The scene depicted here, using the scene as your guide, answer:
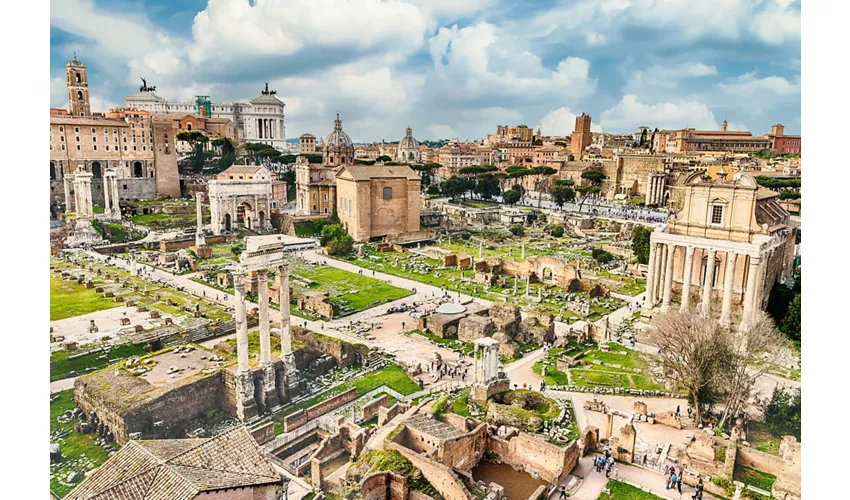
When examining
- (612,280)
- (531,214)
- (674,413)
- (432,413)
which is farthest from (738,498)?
(531,214)

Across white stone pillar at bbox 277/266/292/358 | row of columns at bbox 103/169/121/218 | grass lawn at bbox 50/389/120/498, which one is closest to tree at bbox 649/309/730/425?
white stone pillar at bbox 277/266/292/358

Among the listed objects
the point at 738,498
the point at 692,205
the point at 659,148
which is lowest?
the point at 738,498

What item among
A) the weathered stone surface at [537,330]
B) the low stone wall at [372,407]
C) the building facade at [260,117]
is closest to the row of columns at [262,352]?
the low stone wall at [372,407]

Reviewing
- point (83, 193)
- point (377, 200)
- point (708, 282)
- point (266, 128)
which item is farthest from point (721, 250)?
point (266, 128)

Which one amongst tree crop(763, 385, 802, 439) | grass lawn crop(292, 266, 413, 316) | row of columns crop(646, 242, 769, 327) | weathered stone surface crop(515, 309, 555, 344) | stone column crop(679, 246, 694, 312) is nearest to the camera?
tree crop(763, 385, 802, 439)

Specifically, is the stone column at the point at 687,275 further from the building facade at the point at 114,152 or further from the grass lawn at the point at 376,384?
the building facade at the point at 114,152

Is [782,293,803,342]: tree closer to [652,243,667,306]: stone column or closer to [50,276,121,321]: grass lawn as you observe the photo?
[652,243,667,306]: stone column

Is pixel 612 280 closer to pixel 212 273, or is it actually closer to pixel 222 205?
pixel 212 273
